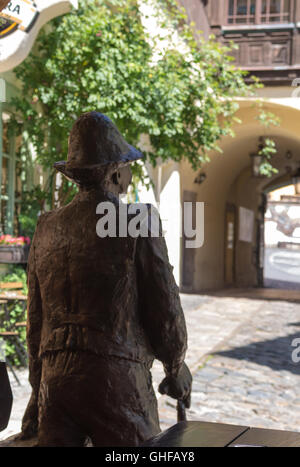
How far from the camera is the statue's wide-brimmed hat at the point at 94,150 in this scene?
2145 mm

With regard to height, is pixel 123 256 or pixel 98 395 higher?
pixel 123 256

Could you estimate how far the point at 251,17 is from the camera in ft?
46.1

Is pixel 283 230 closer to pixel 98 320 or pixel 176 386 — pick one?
pixel 176 386

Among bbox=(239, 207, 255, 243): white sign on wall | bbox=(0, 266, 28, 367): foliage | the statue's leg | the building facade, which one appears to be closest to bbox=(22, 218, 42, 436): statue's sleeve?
the statue's leg

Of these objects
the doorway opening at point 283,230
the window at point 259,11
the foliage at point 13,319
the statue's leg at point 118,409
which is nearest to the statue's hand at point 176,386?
the statue's leg at point 118,409

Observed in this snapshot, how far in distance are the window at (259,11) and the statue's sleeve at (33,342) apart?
12.8 metres

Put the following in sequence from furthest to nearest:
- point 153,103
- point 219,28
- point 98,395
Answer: point 219,28 < point 153,103 < point 98,395

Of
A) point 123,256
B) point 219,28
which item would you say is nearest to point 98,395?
point 123,256

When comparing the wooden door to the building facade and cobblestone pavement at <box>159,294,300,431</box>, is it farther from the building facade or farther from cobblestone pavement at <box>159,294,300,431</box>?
the building facade

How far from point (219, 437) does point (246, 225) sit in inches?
768

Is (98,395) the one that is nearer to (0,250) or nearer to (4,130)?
(0,250)

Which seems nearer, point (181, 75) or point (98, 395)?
point (98, 395)

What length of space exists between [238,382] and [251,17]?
10076 mm

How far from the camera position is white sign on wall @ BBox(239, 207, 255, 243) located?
20.5m
